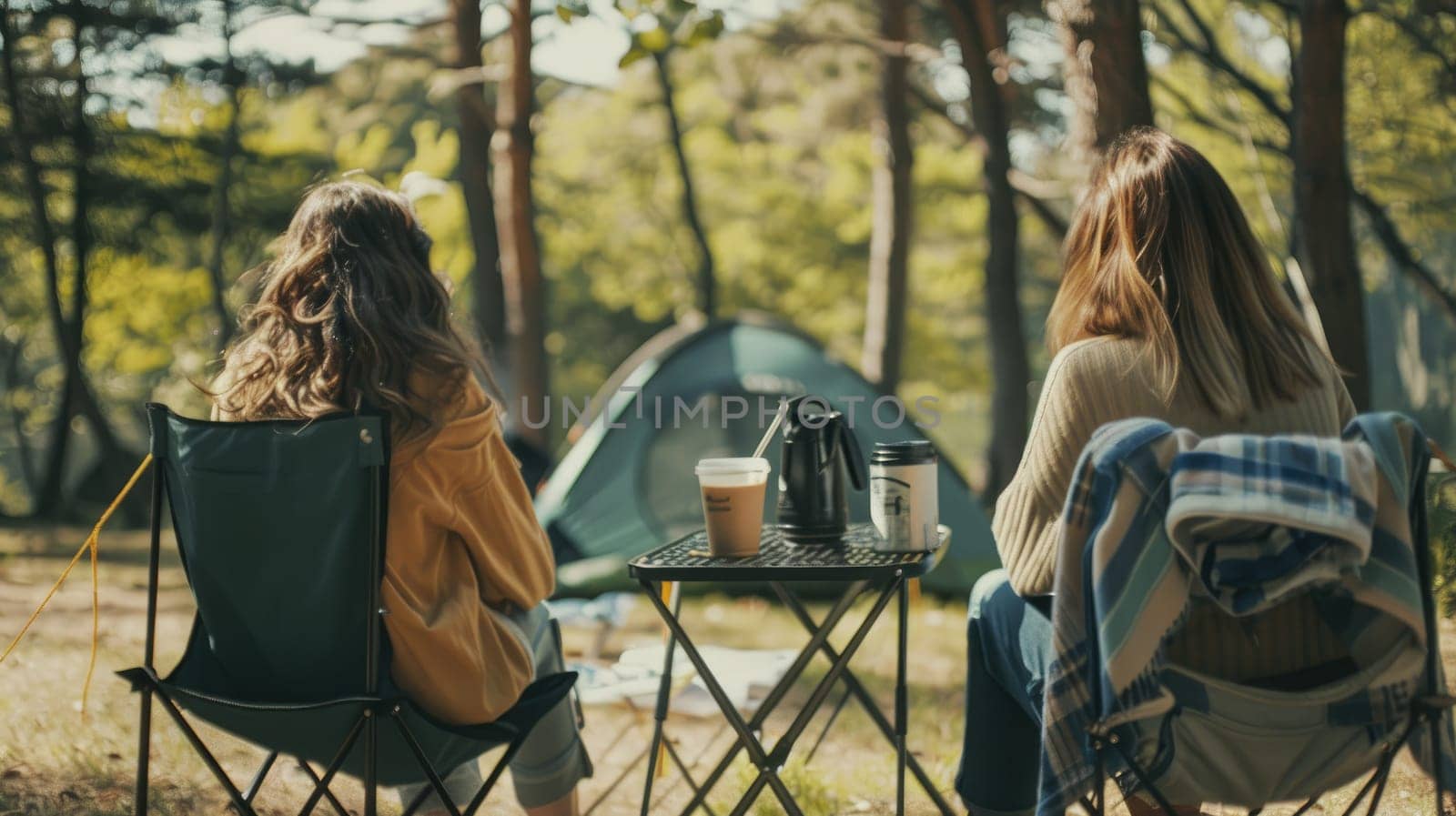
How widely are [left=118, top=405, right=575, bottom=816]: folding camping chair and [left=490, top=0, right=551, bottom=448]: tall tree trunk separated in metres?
6.44

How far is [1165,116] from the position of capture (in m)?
12.7

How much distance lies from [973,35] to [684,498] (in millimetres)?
3056

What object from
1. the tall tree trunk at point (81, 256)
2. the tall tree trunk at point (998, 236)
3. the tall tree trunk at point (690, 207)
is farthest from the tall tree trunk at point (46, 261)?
the tall tree trunk at point (998, 236)

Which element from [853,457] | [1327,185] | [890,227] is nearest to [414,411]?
[853,457]

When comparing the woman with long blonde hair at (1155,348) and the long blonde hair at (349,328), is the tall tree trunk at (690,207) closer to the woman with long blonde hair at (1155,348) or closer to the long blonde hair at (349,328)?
the long blonde hair at (349,328)

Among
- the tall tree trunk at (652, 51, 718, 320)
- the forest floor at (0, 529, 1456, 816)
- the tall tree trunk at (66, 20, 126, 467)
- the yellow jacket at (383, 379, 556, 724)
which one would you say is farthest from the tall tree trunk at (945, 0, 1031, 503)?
the tall tree trunk at (652, 51, 718, 320)

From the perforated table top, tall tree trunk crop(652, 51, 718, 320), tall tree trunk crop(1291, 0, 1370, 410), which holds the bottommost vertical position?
the perforated table top

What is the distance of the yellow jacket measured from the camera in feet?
7.42

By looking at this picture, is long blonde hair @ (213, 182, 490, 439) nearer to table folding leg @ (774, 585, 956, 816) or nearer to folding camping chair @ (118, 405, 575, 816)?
folding camping chair @ (118, 405, 575, 816)

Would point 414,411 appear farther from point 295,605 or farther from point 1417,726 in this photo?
point 1417,726

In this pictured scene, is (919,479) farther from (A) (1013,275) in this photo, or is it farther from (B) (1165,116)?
(B) (1165,116)

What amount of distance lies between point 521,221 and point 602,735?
5.06 meters

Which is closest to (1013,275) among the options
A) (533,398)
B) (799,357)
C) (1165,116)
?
(799,357)

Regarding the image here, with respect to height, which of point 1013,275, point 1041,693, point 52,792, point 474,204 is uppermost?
point 474,204
